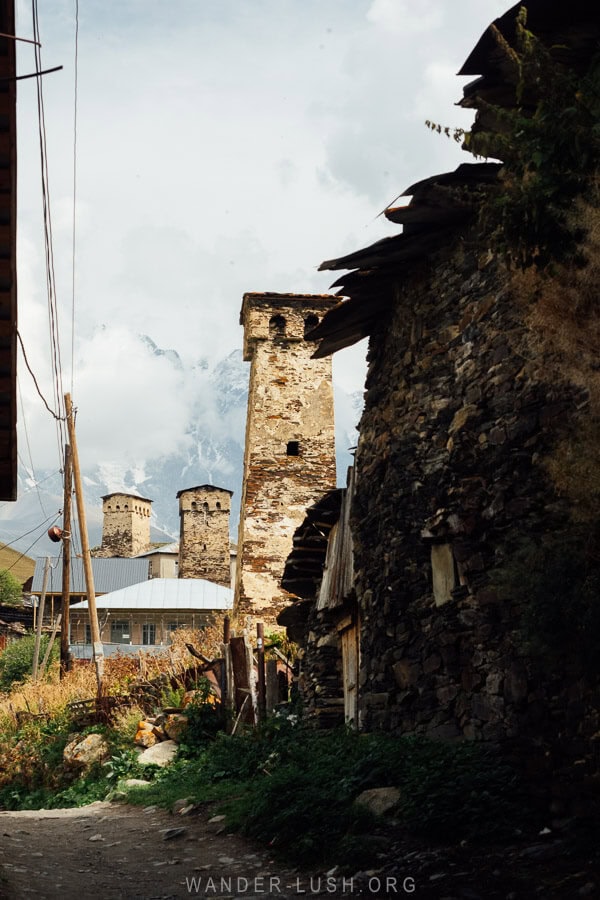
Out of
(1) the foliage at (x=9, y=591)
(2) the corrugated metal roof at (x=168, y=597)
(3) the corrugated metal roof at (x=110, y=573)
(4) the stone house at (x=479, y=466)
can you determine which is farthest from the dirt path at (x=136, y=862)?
(3) the corrugated metal roof at (x=110, y=573)

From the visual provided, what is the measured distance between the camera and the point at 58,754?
17703 millimetres

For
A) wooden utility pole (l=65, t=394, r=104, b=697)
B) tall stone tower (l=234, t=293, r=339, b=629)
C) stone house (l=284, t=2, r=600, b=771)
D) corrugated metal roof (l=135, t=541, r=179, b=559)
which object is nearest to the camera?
stone house (l=284, t=2, r=600, b=771)

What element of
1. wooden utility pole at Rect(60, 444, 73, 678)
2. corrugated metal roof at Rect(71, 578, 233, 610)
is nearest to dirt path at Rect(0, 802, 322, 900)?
wooden utility pole at Rect(60, 444, 73, 678)

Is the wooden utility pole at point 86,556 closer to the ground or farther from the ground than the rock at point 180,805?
farther from the ground

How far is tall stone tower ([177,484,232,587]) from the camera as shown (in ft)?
178

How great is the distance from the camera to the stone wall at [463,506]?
6.96 m

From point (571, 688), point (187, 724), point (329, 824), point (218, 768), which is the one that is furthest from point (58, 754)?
point (571, 688)

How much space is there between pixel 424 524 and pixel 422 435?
2.90 feet

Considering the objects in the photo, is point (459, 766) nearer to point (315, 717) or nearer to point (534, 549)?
point (534, 549)

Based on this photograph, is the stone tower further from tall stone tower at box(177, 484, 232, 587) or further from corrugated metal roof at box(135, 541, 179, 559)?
tall stone tower at box(177, 484, 232, 587)

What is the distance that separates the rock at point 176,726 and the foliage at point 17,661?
681 inches

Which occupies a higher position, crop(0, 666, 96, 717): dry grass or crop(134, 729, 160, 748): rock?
crop(0, 666, 96, 717): dry grass

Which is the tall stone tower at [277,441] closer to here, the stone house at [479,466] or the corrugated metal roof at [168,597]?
the stone house at [479,466]

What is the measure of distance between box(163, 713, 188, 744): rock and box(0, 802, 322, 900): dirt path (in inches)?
173
